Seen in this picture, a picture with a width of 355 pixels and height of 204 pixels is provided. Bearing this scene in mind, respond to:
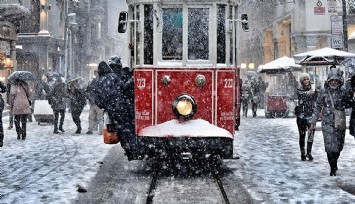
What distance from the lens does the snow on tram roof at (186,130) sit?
8.52m

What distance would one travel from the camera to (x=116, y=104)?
945cm

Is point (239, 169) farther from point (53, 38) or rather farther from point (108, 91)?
point (53, 38)

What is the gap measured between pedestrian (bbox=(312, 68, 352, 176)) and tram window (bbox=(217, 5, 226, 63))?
189 cm

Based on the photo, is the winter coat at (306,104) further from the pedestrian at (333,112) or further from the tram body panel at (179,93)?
the tram body panel at (179,93)

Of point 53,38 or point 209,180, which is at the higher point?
point 53,38

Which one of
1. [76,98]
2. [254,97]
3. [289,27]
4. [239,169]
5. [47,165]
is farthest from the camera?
[289,27]

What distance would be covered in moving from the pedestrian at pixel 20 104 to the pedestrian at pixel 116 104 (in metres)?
5.81

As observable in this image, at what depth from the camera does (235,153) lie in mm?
11797

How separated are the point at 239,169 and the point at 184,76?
7.35 ft

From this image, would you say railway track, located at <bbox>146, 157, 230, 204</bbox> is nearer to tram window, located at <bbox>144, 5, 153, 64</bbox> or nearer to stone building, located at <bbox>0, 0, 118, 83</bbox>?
tram window, located at <bbox>144, 5, 153, 64</bbox>

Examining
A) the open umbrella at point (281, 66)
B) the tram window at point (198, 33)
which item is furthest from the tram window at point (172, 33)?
the open umbrella at point (281, 66)

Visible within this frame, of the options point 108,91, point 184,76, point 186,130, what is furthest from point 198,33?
point 108,91

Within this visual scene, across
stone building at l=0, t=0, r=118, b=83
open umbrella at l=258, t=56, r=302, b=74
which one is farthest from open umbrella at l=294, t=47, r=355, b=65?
stone building at l=0, t=0, r=118, b=83

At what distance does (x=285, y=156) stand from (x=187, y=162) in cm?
231
